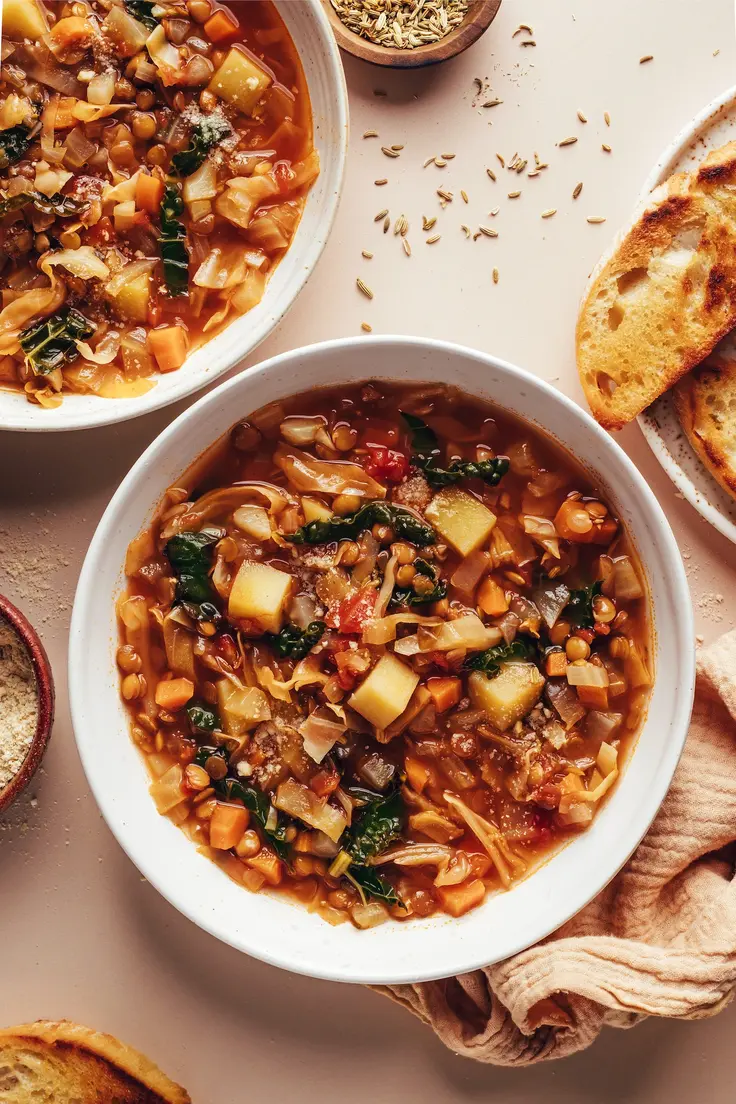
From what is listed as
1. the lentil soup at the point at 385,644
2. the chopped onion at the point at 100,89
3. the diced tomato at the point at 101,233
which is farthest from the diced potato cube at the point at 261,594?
the chopped onion at the point at 100,89

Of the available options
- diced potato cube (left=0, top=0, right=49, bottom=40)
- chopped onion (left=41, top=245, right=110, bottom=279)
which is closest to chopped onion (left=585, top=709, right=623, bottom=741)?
chopped onion (left=41, top=245, right=110, bottom=279)

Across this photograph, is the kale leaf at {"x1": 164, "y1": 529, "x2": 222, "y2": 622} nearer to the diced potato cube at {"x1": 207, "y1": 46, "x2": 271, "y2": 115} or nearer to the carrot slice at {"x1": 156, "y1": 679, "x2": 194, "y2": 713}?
the carrot slice at {"x1": 156, "y1": 679, "x2": 194, "y2": 713}

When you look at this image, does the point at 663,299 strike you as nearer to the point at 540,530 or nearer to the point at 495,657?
the point at 540,530

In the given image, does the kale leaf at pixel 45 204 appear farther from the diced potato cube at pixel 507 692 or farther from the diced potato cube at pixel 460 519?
the diced potato cube at pixel 507 692

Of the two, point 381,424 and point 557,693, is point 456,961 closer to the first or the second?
point 557,693

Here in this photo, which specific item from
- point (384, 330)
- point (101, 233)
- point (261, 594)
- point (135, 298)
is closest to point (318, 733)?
point (261, 594)
